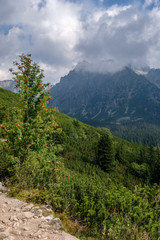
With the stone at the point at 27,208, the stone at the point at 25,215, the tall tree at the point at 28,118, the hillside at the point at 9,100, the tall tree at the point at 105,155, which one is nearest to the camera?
the stone at the point at 25,215

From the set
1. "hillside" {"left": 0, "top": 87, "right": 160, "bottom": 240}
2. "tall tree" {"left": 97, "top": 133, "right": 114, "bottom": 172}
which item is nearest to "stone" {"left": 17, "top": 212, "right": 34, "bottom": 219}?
"hillside" {"left": 0, "top": 87, "right": 160, "bottom": 240}

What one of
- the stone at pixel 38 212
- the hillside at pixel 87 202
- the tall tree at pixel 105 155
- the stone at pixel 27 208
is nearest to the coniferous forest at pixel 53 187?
the hillside at pixel 87 202

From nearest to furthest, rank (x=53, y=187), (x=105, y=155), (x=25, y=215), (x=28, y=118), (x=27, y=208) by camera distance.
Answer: (x=25, y=215) → (x=27, y=208) → (x=53, y=187) → (x=28, y=118) → (x=105, y=155)

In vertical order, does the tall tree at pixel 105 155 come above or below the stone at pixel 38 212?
below

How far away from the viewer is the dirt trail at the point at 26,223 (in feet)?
11.1

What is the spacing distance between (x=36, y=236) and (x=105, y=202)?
9.62 ft

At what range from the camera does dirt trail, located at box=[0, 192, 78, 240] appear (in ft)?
11.1

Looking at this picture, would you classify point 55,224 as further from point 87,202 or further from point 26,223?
point 87,202

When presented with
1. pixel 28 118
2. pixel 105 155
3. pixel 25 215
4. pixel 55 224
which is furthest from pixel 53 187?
pixel 105 155

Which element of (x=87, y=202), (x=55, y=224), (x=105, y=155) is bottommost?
(x=105, y=155)

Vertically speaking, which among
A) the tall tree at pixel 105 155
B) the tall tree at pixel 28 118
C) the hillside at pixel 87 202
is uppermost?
the tall tree at pixel 28 118

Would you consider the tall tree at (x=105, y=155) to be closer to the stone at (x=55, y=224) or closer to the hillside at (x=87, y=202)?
the hillside at (x=87, y=202)

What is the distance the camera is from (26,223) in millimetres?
3756

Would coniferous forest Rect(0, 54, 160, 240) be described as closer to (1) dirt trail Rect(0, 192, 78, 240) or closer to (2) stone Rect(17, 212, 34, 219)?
(1) dirt trail Rect(0, 192, 78, 240)
